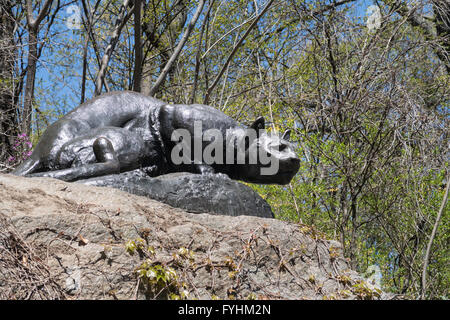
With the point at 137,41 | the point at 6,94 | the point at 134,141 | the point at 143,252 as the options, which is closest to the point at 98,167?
the point at 134,141

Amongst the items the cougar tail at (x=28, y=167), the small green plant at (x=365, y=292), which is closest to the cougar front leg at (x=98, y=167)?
the cougar tail at (x=28, y=167)

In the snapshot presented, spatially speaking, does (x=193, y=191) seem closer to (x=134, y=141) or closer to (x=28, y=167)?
(x=134, y=141)

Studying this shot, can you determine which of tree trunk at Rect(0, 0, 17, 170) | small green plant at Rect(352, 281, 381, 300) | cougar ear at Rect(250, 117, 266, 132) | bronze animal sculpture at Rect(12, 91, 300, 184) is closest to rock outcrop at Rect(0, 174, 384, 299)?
small green plant at Rect(352, 281, 381, 300)

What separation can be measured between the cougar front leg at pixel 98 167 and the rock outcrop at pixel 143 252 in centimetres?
27

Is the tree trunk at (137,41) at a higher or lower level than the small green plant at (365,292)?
higher

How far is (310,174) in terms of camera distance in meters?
8.99

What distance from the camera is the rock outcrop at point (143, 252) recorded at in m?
2.78

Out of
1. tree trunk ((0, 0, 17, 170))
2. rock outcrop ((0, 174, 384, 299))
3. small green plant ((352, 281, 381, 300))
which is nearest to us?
rock outcrop ((0, 174, 384, 299))

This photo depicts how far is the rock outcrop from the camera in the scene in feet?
9.11

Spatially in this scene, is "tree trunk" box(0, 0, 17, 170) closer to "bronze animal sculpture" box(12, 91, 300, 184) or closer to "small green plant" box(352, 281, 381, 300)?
"bronze animal sculpture" box(12, 91, 300, 184)

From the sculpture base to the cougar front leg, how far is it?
84mm

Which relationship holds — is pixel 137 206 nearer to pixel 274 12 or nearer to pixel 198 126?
pixel 198 126

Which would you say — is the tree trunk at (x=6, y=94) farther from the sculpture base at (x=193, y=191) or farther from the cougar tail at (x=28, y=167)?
the sculpture base at (x=193, y=191)
